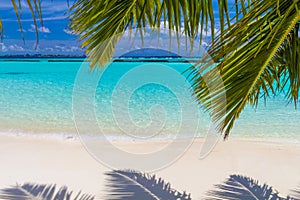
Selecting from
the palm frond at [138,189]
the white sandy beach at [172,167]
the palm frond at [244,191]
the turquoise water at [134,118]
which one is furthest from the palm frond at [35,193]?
the turquoise water at [134,118]

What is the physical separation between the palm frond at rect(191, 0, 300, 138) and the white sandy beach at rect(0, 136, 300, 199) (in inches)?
98.8

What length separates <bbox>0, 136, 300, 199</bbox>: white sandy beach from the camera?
171 inches

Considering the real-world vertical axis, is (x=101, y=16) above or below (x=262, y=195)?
above

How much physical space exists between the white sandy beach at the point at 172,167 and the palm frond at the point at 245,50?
251 centimetres

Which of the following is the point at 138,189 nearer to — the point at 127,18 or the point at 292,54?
the point at 292,54

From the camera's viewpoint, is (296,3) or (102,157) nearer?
(296,3)

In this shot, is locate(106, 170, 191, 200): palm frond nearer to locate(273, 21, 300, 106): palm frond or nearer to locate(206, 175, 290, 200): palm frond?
locate(206, 175, 290, 200): palm frond

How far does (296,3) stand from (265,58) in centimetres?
23

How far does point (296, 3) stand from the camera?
126 centimetres

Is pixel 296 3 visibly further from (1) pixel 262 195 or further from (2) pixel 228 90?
(1) pixel 262 195

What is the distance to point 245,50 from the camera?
147 centimetres

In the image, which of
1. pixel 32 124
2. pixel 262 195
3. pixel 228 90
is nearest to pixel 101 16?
pixel 228 90

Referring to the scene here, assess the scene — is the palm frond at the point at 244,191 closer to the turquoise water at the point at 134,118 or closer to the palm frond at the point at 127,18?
the palm frond at the point at 127,18

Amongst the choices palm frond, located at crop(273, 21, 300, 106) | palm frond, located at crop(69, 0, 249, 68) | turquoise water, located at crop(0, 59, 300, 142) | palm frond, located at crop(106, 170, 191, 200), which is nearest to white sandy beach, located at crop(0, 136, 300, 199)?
palm frond, located at crop(106, 170, 191, 200)
